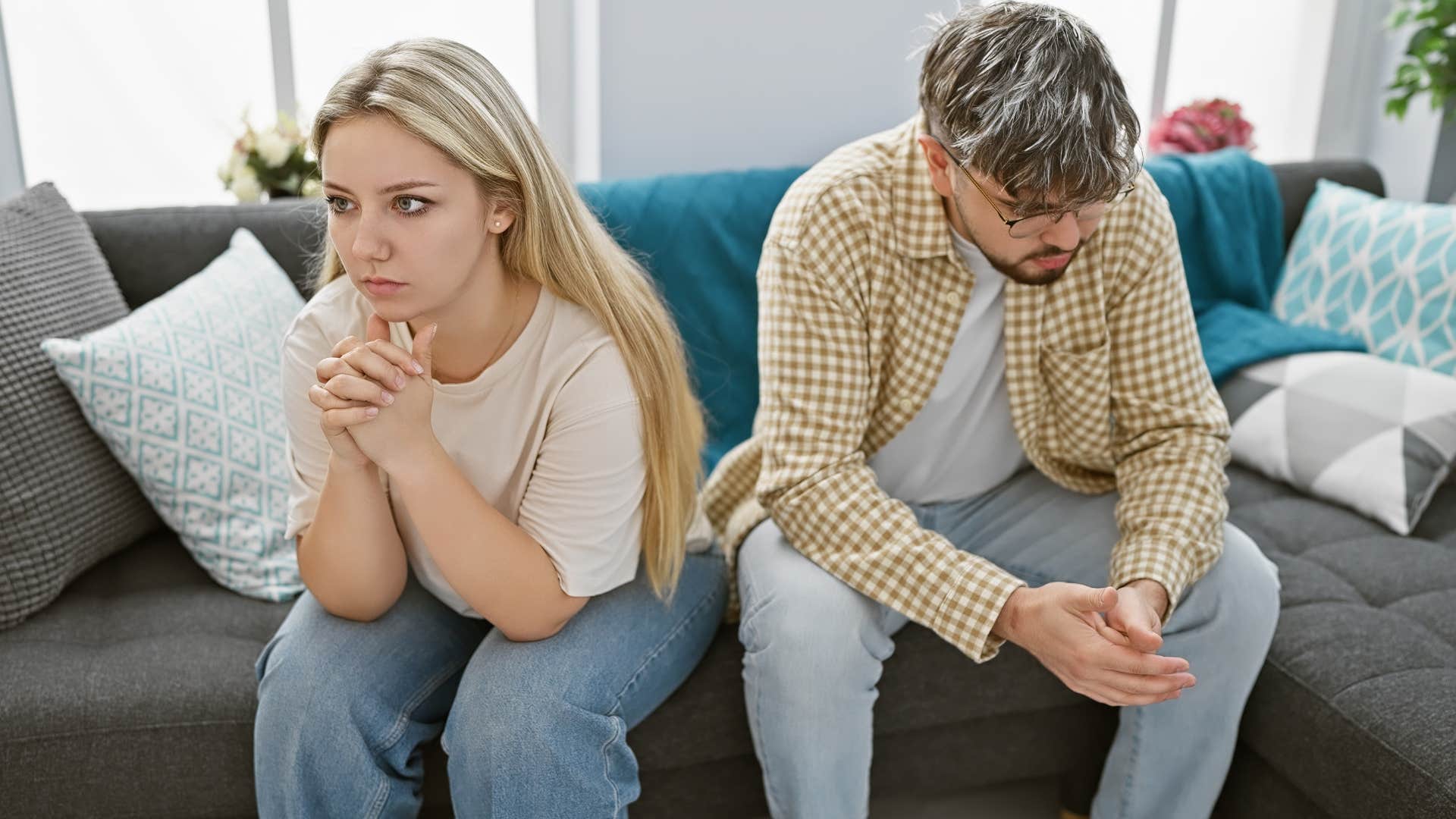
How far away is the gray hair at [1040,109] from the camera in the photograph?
1190 millimetres

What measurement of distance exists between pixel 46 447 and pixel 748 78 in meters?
1.30

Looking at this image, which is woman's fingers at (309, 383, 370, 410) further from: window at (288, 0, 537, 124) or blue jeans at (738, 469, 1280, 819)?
window at (288, 0, 537, 124)

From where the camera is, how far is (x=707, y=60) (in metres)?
2.18

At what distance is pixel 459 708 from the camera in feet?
4.05

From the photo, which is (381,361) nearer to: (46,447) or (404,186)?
(404,186)

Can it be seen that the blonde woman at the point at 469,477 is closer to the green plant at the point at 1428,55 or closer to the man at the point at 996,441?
the man at the point at 996,441

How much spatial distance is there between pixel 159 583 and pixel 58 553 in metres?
0.14

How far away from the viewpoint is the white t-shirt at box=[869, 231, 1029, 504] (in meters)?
1.50

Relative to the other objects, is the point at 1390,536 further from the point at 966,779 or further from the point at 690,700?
the point at 690,700

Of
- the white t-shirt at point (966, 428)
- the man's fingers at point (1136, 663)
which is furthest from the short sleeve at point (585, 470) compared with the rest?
the man's fingers at point (1136, 663)

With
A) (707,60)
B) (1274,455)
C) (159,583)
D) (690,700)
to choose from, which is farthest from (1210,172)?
(159,583)

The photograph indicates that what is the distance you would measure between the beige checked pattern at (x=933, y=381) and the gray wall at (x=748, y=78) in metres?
0.76

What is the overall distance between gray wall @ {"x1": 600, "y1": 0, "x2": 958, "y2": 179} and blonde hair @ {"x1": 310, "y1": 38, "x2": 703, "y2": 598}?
86 centimetres

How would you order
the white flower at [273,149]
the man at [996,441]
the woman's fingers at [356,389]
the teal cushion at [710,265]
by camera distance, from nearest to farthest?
the woman's fingers at [356,389], the man at [996,441], the teal cushion at [710,265], the white flower at [273,149]
